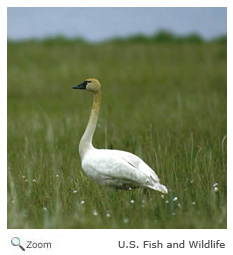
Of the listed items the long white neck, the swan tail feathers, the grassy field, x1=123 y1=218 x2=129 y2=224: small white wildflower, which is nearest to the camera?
x1=123 y1=218 x2=129 y2=224: small white wildflower

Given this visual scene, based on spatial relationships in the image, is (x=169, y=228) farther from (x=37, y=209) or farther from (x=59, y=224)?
(x=37, y=209)

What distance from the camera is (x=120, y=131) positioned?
8461 millimetres

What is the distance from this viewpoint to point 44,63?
1759 cm

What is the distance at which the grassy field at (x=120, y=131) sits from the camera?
15.5 ft

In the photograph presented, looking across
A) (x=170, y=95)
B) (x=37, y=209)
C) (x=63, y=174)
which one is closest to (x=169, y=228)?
(x=37, y=209)

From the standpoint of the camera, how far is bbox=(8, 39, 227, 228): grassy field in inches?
186

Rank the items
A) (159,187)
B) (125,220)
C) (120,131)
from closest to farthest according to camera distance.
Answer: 1. (125,220)
2. (159,187)
3. (120,131)

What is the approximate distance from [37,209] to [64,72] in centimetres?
1185

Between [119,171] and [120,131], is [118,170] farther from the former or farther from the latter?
[120,131]

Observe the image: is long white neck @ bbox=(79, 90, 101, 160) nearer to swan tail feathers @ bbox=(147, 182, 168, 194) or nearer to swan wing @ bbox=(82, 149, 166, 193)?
swan wing @ bbox=(82, 149, 166, 193)
